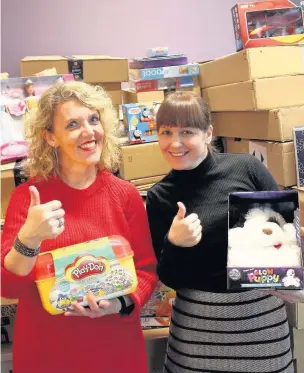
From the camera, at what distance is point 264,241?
1.06 meters

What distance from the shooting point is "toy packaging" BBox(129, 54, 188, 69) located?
204cm

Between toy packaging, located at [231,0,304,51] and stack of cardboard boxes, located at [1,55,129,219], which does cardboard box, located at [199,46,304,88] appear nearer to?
toy packaging, located at [231,0,304,51]

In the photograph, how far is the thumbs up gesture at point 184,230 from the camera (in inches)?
41.3

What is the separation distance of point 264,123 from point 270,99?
0.32ft

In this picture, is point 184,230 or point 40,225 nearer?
point 40,225

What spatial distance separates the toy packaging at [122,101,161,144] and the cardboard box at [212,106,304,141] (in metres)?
0.37

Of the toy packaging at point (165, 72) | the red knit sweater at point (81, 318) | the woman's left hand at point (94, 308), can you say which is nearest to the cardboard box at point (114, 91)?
the toy packaging at point (165, 72)

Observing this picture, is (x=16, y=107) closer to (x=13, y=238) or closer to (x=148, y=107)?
(x=148, y=107)

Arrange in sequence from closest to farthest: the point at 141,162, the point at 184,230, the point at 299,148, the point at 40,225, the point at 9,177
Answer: the point at 40,225
the point at 184,230
the point at 9,177
the point at 299,148
the point at 141,162

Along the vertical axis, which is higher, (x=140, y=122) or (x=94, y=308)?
(x=140, y=122)

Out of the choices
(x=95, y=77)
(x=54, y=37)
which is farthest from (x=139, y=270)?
(x=54, y=37)

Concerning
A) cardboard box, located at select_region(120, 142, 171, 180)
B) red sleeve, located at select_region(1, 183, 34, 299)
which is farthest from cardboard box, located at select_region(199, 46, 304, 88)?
red sleeve, located at select_region(1, 183, 34, 299)

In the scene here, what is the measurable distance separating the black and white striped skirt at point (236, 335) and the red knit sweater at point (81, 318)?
150mm

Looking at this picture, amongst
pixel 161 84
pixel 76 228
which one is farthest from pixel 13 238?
pixel 161 84
